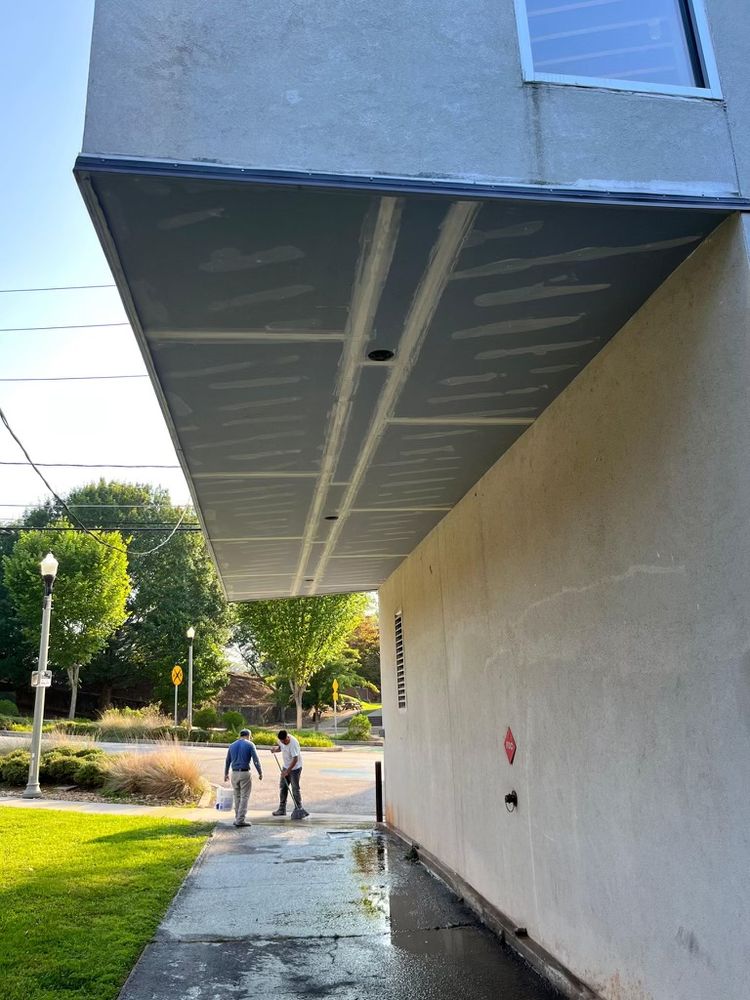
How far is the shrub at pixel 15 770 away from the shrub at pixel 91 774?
136 cm

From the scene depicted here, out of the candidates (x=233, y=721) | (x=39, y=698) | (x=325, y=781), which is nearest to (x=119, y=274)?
(x=39, y=698)

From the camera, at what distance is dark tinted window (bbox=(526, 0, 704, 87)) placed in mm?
3320

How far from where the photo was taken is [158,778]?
1417 cm

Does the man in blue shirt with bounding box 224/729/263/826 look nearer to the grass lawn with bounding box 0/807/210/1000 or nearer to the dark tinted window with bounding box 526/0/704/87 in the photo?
the grass lawn with bounding box 0/807/210/1000

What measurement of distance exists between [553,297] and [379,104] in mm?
1141

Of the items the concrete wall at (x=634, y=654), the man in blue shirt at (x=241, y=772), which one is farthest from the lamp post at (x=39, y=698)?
the concrete wall at (x=634, y=654)

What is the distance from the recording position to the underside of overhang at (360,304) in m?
2.78

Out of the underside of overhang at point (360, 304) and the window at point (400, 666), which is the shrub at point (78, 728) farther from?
the underside of overhang at point (360, 304)

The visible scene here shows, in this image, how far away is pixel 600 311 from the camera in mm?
3574

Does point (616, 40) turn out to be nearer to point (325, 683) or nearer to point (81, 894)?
point (81, 894)

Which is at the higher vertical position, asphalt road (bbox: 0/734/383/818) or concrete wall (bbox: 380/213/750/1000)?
concrete wall (bbox: 380/213/750/1000)

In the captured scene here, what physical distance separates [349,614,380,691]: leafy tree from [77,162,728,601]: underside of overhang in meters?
43.8

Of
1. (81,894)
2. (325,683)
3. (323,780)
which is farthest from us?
(325,683)

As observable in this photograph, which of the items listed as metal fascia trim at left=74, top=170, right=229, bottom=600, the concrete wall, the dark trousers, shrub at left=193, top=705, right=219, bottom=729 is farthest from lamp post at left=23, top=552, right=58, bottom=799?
shrub at left=193, top=705, right=219, bottom=729
